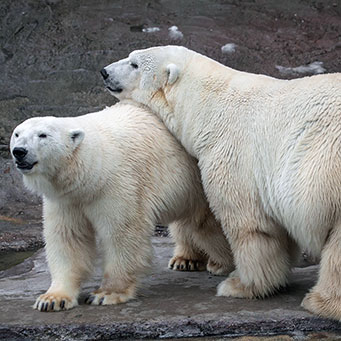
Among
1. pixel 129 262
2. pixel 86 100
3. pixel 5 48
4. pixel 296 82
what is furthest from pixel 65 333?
pixel 5 48

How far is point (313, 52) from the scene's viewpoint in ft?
31.6

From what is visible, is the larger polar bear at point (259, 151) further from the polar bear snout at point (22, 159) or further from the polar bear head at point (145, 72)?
the polar bear snout at point (22, 159)

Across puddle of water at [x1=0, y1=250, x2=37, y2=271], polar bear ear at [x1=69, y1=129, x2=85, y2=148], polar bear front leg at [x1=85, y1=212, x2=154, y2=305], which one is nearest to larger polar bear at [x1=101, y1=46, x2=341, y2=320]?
polar bear front leg at [x1=85, y1=212, x2=154, y2=305]

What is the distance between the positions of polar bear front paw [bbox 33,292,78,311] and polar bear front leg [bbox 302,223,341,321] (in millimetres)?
1411

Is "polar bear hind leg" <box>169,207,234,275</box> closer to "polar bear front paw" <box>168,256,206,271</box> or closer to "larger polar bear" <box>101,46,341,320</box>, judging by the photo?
"polar bear front paw" <box>168,256,206,271</box>

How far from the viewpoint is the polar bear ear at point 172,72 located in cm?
510

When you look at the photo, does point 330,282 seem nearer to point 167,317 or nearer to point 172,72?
point 167,317

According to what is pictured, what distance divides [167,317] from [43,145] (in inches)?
47.2

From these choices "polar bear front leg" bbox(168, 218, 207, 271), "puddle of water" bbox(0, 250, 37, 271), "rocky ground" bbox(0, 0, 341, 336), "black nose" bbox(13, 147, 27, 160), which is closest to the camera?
"black nose" bbox(13, 147, 27, 160)

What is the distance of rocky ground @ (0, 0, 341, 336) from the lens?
354 inches

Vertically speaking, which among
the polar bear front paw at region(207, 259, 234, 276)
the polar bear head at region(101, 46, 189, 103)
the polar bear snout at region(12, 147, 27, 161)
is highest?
the polar bear head at region(101, 46, 189, 103)

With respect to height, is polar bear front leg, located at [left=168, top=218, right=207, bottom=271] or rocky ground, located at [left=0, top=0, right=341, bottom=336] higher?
rocky ground, located at [left=0, top=0, right=341, bottom=336]

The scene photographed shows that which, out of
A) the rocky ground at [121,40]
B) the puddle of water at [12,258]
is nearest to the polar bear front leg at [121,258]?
the puddle of water at [12,258]

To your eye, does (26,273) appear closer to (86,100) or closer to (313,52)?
(86,100)
